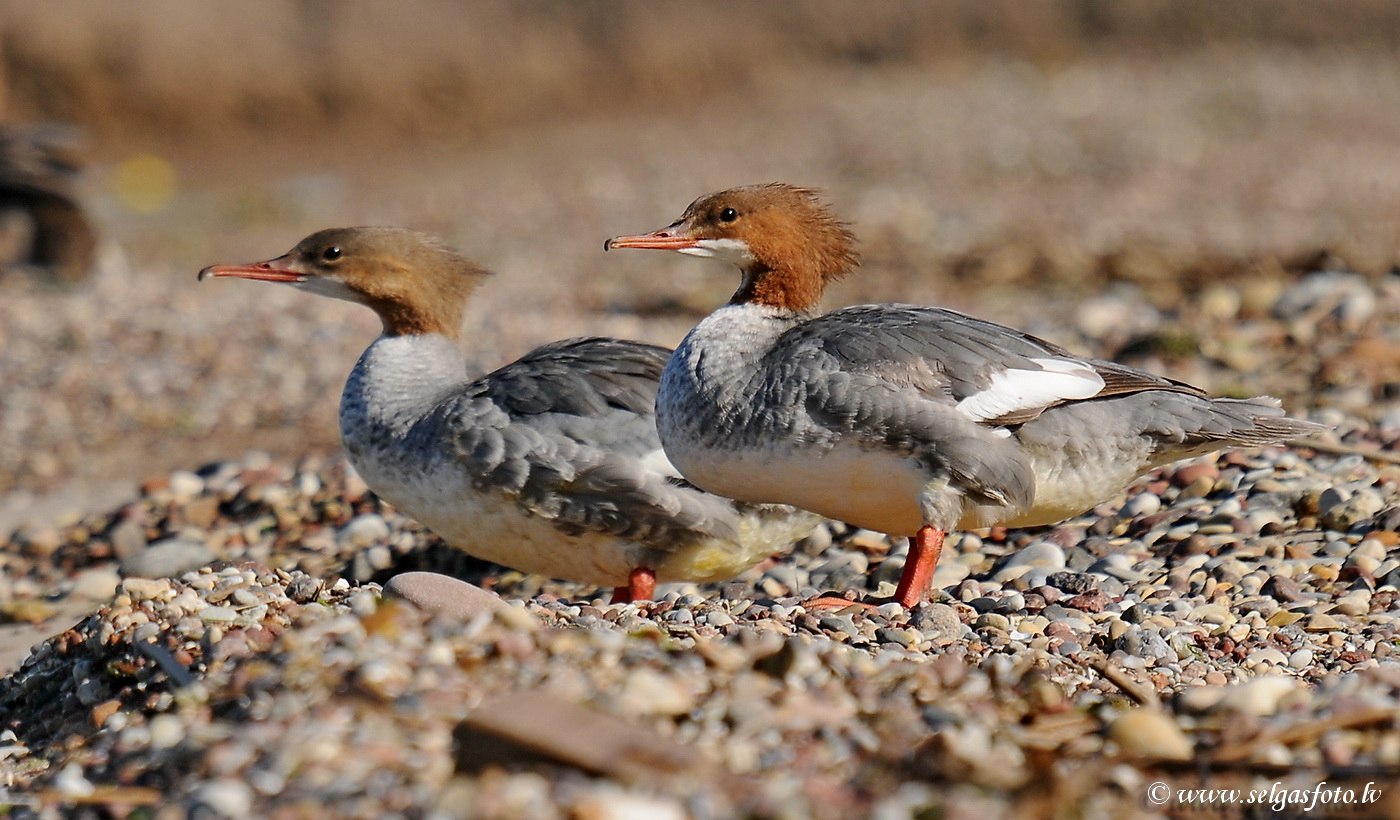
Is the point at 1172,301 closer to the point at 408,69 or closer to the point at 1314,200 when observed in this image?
the point at 1314,200

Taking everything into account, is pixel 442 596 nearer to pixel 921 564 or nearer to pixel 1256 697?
pixel 921 564

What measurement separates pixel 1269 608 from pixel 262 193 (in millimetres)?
14350

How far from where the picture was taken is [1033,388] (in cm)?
449

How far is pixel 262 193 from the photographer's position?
1700cm

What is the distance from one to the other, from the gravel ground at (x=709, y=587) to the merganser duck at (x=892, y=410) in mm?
346

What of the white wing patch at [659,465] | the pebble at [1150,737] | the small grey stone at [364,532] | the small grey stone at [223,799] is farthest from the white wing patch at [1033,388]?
the small grey stone at [364,532]

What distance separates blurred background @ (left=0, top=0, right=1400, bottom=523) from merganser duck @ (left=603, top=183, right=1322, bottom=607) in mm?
2443

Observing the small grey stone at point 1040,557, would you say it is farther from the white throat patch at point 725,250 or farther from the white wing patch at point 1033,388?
the white throat patch at point 725,250

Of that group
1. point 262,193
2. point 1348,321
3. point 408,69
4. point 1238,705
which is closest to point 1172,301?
point 1348,321

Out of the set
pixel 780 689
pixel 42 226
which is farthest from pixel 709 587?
pixel 42 226

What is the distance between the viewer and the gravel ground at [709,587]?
9.39ft

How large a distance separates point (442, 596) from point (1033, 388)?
1805 mm

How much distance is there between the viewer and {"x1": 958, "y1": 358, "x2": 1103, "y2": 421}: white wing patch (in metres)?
4.42

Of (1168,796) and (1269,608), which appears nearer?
(1168,796)
